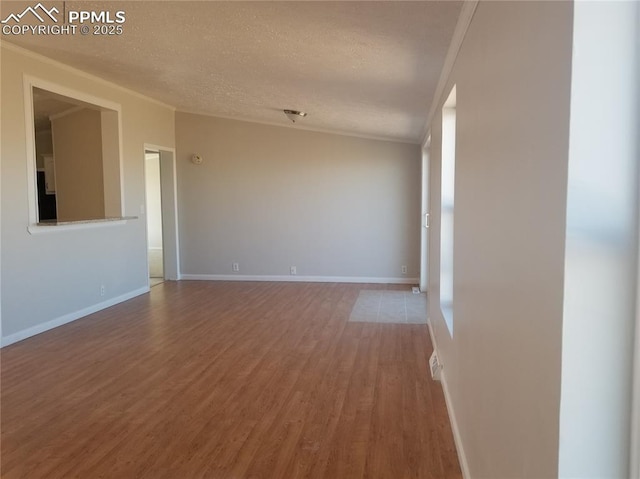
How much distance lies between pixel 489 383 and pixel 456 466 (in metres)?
0.91

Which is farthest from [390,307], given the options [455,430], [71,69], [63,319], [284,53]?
[71,69]

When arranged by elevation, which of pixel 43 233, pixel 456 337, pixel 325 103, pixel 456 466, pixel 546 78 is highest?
pixel 325 103

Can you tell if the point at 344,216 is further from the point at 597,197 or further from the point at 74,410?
the point at 597,197

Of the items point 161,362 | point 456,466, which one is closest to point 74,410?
point 161,362

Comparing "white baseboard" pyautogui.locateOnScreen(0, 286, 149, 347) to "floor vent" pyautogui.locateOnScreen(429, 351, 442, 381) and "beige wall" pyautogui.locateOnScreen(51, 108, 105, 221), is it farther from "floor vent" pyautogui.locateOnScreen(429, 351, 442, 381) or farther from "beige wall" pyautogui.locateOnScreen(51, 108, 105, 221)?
"floor vent" pyautogui.locateOnScreen(429, 351, 442, 381)

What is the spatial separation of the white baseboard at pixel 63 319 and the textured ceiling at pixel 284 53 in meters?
2.55

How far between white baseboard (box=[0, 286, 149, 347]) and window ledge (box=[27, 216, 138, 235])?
90cm

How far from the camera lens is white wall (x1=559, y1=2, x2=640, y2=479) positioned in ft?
2.79

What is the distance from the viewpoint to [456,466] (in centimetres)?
228

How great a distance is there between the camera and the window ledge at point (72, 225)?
4.44 meters

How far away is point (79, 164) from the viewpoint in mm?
6293

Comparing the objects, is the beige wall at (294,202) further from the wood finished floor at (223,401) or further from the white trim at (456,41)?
the white trim at (456,41)

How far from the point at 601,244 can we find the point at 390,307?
4886 mm

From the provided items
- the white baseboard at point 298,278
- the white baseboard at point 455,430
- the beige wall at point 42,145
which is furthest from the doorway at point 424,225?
the beige wall at point 42,145
